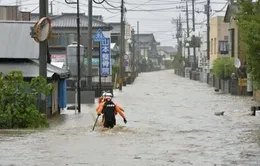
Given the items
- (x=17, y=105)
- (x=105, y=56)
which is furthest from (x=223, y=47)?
(x=17, y=105)

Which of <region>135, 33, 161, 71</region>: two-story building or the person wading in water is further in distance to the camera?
Result: <region>135, 33, 161, 71</region>: two-story building

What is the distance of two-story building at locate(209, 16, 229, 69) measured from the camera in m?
78.4

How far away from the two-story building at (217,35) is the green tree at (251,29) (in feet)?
180

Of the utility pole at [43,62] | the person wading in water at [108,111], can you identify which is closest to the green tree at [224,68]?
the utility pole at [43,62]

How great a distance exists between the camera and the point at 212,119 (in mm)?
29109

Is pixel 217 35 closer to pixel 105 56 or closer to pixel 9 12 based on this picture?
pixel 105 56

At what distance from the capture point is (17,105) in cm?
2264

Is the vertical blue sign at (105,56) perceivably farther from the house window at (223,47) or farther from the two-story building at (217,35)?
the two-story building at (217,35)

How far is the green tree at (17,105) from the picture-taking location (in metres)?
22.5

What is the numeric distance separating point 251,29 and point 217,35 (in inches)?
2503

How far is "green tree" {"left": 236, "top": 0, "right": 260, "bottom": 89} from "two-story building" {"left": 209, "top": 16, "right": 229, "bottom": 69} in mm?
54871

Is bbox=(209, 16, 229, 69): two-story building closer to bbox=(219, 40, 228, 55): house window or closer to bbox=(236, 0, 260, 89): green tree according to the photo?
bbox=(219, 40, 228, 55): house window

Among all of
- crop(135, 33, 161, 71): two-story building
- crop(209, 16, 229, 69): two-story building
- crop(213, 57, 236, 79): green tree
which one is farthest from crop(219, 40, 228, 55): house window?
crop(135, 33, 161, 71): two-story building

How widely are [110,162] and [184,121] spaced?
575 inches
